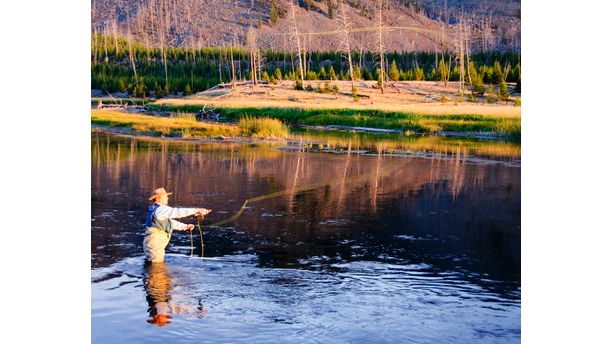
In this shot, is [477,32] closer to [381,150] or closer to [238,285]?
[381,150]

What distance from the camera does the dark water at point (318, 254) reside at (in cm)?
580

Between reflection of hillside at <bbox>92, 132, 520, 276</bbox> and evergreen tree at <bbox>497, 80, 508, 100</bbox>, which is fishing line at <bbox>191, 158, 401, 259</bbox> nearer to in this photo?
reflection of hillside at <bbox>92, 132, 520, 276</bbox>

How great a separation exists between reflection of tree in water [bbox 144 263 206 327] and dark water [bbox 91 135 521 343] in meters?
0.01

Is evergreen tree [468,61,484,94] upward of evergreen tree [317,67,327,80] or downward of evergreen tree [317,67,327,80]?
downward

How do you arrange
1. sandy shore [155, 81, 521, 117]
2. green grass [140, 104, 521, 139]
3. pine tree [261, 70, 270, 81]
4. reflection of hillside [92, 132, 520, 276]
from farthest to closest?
1. pine tree [261, 70, 270, 81]
2. sandy shore [155, 81, 521, 117]
3. green grass [140, 104, 521, 139]
4. reflection of hillside [92, 132, 520, 276]

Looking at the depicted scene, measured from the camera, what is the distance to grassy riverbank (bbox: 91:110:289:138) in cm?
1412

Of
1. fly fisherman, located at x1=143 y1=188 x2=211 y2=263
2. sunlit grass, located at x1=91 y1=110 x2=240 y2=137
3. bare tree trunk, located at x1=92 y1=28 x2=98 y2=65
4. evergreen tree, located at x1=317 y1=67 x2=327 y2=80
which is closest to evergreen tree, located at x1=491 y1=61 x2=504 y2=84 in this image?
evergreen tree, located at x1=317 y1=67 x2=327 y2=80

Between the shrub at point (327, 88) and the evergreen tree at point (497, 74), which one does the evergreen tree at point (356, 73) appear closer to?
the shrub at point (327, 88)

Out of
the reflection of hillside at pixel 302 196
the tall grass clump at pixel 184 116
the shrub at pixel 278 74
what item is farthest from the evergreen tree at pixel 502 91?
the tall grass clump at pixel 184 116

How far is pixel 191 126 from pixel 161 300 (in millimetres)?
8496

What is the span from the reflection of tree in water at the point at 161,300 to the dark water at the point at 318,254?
1 cm
